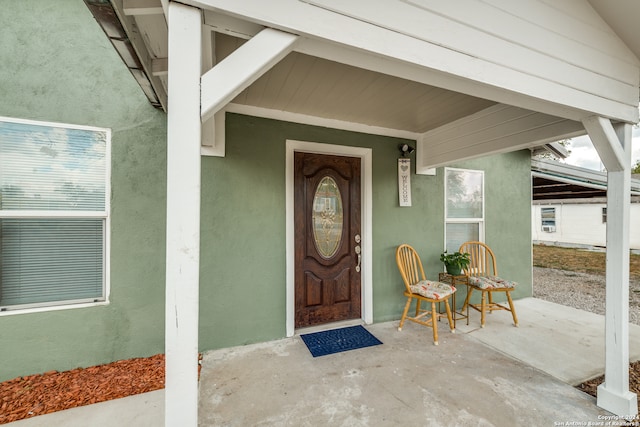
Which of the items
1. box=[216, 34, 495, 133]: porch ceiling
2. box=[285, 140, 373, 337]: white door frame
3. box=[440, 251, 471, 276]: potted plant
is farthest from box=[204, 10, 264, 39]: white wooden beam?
box=[440, 251, 471, 276]: potted plant

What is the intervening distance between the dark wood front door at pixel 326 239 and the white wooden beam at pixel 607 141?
2.02 metres

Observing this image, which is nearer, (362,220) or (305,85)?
(305,85)

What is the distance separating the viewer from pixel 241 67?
105 cm

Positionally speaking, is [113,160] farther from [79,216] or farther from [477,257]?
[477,257]

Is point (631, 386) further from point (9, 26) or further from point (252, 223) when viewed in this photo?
point (9, 26)

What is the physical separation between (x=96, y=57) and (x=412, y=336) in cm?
405

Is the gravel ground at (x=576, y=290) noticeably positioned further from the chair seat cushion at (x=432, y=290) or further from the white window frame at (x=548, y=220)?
the white window frame at (x=548, y=220)

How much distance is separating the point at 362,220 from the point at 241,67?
8.11ft

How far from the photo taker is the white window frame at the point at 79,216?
81.5 inches

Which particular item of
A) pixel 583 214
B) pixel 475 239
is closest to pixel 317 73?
pixel 475 239

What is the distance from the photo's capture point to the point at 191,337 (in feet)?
3.28

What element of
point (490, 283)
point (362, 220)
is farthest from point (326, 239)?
point (490, 283)

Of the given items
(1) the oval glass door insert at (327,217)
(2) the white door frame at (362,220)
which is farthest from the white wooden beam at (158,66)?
(1) the oval glass door insert at (327,217)

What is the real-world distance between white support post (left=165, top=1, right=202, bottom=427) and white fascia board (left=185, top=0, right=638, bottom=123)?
150 millimetres
